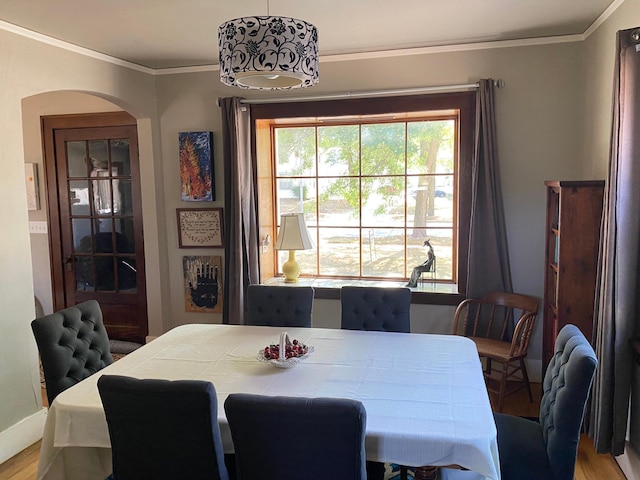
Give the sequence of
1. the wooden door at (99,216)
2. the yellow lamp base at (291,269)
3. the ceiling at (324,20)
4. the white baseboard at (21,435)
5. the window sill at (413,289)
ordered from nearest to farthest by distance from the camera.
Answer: the ceiling at (324,20)
the white baseboard at (21,435)
the window sill at (413,289)
the yellow lamp base at (291,269)
the wooden door at (99,216)

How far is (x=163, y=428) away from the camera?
1744 mm

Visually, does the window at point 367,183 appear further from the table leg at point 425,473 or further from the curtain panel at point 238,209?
the table leg at point 425,473

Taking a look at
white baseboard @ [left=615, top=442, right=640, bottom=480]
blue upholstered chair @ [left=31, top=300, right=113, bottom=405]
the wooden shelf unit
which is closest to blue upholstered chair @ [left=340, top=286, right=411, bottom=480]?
the wooden shelf unit

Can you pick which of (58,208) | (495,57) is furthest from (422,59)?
(58,208)

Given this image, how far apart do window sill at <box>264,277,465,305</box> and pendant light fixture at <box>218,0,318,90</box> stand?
2.36m

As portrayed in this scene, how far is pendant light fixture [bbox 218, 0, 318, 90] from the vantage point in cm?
203

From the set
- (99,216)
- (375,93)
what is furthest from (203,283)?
(375,93)

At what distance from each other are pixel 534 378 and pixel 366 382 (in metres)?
2.29

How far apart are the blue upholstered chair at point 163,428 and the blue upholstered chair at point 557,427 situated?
1.19m

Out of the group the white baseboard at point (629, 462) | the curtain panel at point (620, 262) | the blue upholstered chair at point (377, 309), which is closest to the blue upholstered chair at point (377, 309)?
the blue upholstered chair at point (377, 309)

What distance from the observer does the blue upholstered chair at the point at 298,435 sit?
155 centimetres

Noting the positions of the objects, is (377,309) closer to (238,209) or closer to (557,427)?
(557,427)

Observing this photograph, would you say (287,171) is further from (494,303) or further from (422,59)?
(494,303)

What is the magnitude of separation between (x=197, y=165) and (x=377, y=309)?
217 cm
